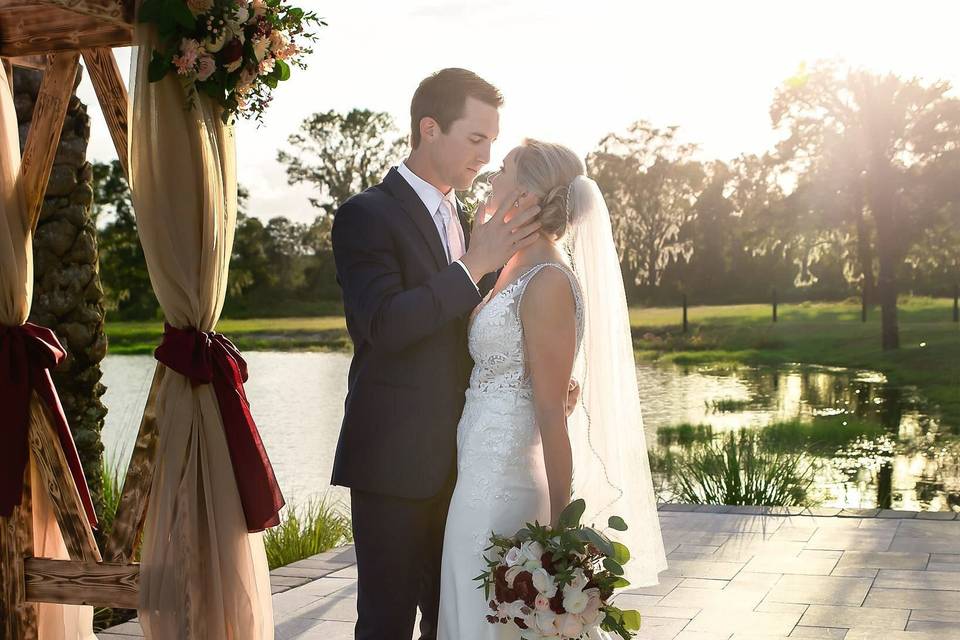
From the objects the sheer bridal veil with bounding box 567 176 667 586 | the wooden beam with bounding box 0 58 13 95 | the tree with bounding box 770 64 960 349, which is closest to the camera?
the sheer bridal veil with bounding box 567 176 667 586

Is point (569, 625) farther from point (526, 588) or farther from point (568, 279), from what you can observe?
point (568, 279)

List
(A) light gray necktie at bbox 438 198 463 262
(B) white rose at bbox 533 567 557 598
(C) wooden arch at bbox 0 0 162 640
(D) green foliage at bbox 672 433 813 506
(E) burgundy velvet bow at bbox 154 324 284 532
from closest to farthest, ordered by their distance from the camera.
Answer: (B) white rose at bbox 533 567 557 598
(A) light gray necktie at bbox 438 198 463 262
(E) burgundy velvet bow at bbox 154 324 284 532
(C) wooden arch at bbox 0 0 162 640
(D) green foliage at bbox 672 433 813 506

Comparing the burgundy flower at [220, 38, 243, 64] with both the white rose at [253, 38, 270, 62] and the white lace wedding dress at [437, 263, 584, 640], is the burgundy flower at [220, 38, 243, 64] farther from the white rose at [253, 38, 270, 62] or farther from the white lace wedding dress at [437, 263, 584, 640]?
the white lace wedding dress at [437, 263, 584, 640]

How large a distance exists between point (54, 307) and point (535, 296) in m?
3.56

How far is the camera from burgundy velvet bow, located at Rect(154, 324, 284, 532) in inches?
133

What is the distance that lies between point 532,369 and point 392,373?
396 mm

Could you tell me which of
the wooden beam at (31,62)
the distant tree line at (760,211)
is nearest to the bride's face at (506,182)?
the wooden beam at (31,62)

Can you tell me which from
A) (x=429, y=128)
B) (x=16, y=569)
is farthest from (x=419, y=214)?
(x=16, y=569)

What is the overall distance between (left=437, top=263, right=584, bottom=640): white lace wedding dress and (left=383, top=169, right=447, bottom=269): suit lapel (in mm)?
225

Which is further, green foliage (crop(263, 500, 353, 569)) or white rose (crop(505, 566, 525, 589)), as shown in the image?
green foliage (crop(263, 500, 353, 569))

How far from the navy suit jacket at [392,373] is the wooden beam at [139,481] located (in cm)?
81

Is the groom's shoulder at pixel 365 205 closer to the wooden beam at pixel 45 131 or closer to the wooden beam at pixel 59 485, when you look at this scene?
the wooden beam at pixel 45 131

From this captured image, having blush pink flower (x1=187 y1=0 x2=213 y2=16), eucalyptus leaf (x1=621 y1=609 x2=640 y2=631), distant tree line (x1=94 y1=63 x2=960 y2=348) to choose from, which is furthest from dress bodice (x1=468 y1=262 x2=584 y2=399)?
distant tree line (x1=94 y1=63 x2=960 y2=348)

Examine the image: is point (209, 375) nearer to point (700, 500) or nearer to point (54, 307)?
point (54, 307)
